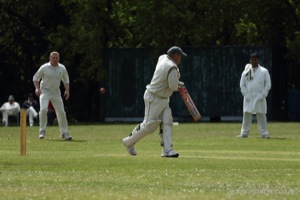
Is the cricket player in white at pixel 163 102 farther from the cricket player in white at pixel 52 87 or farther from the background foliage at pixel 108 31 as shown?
the background foliage at pixel 108 31

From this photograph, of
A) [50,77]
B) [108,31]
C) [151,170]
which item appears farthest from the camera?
[108,31]

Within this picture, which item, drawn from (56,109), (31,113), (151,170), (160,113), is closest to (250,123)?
(56,109)

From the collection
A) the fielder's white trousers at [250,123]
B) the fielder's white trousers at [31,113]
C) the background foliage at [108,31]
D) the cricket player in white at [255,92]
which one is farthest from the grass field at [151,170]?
the background foliage at [108,31]

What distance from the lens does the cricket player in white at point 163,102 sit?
951 inches

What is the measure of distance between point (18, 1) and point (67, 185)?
43938mm

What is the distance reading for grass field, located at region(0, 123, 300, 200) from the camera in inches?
613

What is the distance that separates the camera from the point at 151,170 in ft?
66.9

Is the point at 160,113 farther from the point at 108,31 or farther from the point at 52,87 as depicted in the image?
→ the point at 108,31

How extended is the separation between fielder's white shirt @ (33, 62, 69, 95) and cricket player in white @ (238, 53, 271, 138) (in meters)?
5.08

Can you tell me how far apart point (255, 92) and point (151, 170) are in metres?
14.9

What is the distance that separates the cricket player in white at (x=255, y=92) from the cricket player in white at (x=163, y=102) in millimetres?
10189

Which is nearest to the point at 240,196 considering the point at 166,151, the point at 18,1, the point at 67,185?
the point at 67,185

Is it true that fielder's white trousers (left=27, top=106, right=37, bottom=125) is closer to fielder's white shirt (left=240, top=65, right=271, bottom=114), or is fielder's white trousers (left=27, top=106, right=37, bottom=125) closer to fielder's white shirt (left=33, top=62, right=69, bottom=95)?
fielder's white shirt (left=33, top=62, right=69, bottom=95)

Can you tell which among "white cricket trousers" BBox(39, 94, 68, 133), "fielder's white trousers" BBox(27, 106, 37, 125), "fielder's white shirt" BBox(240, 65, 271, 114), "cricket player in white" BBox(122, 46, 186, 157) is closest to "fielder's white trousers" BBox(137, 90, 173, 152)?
"cricket player in white" BBox(122, 46, 186, 157)
